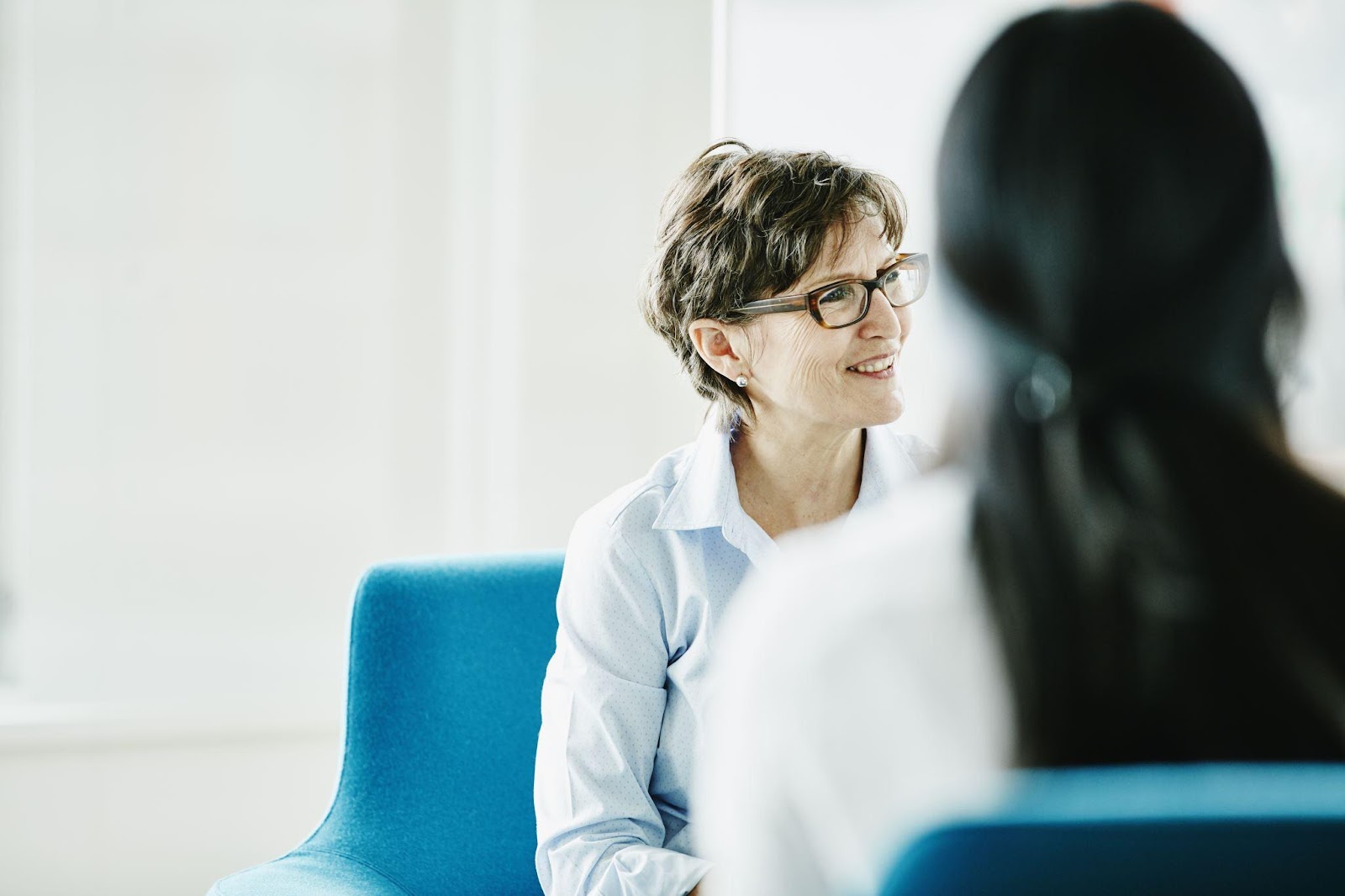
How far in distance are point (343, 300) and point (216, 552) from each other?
530 millimetres

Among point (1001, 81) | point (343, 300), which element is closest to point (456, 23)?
point (343, 300)

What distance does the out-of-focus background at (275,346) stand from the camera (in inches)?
86.1

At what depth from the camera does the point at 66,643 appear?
7.38 ft

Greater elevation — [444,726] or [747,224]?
[747,224]

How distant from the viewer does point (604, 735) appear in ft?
4.40

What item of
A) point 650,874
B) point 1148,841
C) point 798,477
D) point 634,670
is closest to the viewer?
point 1148,841

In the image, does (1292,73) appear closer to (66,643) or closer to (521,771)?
(521,771)

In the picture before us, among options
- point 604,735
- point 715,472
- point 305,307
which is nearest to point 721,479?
point 715,472

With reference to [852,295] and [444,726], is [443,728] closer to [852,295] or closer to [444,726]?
[444,726]

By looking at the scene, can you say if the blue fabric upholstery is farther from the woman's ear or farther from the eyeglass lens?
the eyeglass lens

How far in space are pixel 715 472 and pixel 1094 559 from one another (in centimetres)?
91

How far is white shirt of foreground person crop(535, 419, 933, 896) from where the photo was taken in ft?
4.35

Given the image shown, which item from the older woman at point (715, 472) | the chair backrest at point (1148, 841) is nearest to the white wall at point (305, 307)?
the older woman at point (715, 472)

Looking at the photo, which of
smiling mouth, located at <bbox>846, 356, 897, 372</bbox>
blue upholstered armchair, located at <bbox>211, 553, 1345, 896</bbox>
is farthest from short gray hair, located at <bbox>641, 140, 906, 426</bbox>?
blue upholstered armchair, located at <bbox>211, 553, 1345, 896</bbox>
